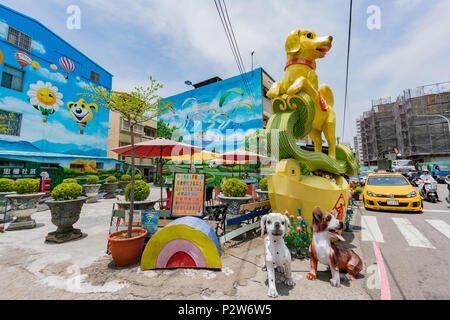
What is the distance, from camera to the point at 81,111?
18234 millimetres

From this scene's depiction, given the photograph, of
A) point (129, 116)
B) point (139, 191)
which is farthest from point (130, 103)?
point (139, 191)

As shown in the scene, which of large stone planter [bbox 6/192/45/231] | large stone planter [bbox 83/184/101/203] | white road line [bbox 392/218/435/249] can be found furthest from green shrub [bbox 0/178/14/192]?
white road line [bbox 392/218/435/249]

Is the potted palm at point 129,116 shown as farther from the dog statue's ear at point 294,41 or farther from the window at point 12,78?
the window at point 12,78

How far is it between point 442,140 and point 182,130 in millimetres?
42695

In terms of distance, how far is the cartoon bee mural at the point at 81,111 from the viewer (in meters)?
17.6

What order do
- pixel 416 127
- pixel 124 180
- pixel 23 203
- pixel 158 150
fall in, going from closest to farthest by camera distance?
pixel 23 203, pixel 158 150, pixel 124 180, pixel 416 127

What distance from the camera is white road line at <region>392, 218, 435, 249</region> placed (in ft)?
15.0

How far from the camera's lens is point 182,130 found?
1020 inches

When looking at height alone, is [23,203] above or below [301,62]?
below

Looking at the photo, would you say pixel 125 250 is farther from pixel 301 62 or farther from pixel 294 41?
pixel 294 41

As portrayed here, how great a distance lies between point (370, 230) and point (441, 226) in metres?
2.22

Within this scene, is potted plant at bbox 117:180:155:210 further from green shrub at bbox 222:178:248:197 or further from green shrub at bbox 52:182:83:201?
green shrub at bbox 222:178:248:197

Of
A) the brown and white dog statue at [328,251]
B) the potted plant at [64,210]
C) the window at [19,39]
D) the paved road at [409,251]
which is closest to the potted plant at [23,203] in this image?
the potted plant at [64,210]

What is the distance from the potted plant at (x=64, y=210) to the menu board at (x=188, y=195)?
248 cm
